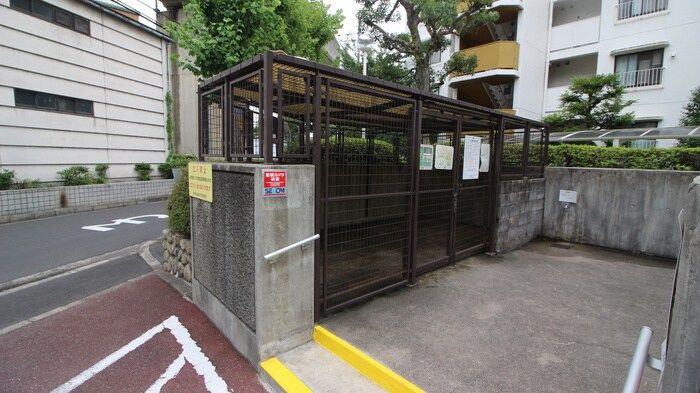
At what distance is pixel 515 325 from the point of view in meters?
3.32

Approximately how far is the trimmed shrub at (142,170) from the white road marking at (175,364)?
11052 mm

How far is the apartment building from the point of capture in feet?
39.1

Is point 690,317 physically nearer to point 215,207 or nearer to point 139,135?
point 215,207

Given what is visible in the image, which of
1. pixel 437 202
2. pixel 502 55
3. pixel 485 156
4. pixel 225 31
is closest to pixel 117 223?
pixel 225 31

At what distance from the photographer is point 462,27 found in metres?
9.92

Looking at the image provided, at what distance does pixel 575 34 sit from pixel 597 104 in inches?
209

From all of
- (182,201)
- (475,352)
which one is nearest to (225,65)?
(182,201)

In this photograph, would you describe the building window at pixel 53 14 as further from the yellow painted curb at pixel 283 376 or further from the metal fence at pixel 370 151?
the yellow painted curb at pixel 283 376

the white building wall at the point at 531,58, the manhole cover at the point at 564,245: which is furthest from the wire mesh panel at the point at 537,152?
the white building wall at the point at 531,58

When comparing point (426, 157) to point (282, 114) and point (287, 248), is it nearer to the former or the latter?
point (282, 114)

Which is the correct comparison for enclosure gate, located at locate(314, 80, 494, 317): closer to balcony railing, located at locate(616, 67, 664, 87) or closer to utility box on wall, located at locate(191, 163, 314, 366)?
utility box on wall, located at locate(191, 163, 314, 366)

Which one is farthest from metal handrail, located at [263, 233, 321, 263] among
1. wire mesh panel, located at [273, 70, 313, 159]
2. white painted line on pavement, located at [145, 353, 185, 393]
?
white painted line on pavement, located at [145, 353, 185, 393]

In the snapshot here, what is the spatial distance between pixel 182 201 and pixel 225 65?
2281mm

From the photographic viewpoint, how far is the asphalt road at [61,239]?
5.52 m
